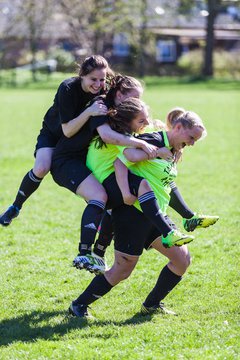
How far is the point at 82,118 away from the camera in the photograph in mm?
5199

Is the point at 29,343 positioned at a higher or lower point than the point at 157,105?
higher

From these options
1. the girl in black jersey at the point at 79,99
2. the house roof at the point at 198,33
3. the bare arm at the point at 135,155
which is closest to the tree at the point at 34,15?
the house roof at the point at 198,33

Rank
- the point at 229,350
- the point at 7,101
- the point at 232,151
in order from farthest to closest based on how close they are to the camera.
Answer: the point at 7,101
the point at 232,151
the point at 229,350

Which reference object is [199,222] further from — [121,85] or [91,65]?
[91,65]

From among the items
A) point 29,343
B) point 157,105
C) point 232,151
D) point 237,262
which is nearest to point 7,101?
point 157,105

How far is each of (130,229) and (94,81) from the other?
121cm

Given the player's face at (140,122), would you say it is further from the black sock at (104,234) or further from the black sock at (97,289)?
the black sock at (97,289)

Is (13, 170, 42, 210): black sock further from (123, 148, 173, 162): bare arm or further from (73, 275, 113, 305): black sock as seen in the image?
(123, 148, 173, 162): bare arm

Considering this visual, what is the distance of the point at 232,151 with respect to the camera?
1527 centimetres

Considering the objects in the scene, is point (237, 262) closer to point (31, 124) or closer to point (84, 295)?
point (84, 295)

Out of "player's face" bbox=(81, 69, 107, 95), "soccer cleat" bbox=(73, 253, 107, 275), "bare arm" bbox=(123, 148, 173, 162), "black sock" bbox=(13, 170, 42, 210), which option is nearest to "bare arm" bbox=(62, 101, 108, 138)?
"player's face" bbox=(81, 69, 107, 95)

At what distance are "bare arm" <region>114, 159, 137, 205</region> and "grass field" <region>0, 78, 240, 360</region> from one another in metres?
0.98

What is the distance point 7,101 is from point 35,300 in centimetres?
2337

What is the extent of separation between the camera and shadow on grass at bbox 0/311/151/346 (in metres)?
5.02
